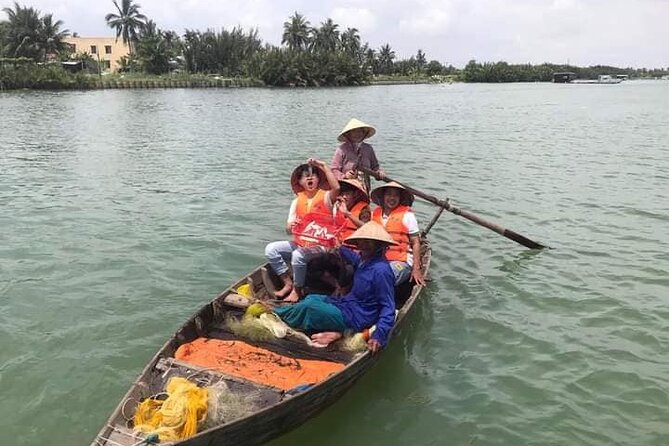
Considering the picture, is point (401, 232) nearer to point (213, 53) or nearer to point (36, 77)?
point (36, 77)

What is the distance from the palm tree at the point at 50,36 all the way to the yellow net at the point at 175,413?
247 ft

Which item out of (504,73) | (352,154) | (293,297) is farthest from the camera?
(504,73)

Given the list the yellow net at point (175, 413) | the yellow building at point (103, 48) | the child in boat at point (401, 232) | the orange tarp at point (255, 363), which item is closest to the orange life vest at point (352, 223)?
the child in boat at point (401, 232)

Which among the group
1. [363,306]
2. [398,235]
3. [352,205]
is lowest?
[363,306]

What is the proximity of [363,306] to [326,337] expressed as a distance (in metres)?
0.51

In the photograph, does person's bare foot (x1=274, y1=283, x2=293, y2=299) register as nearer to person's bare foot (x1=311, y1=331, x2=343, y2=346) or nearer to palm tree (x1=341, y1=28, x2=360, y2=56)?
person's bare foot (x1=311, y1=331, x2=343, y2=346)

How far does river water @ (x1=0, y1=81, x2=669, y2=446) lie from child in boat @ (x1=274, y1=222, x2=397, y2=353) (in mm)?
728

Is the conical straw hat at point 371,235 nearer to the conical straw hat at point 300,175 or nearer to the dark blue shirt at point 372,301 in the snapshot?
the dark blue shirt at point 372,301

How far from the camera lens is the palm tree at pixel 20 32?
6669cm

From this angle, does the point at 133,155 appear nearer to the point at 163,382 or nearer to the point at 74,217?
the point at 74,217

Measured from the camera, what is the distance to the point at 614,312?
8.26 m

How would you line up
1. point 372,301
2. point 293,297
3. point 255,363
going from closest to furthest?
1. point 255,363
2. point 372,301
3. point 293,297

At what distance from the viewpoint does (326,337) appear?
6055mm

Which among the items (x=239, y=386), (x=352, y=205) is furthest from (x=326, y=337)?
(x=352, y=205)
